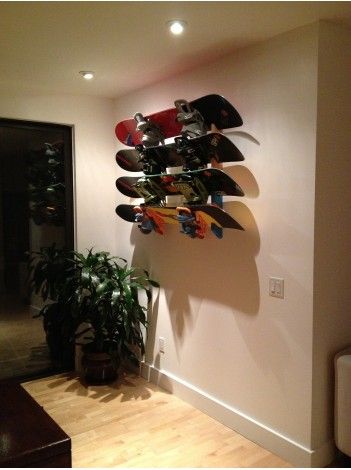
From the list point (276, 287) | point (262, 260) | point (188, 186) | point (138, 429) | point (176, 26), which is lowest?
point (138, 429)

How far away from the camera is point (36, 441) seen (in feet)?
4.78

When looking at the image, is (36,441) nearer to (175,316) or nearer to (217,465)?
(217,465)

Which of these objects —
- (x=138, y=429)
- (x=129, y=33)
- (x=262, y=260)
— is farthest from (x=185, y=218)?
(x=138, y=429)

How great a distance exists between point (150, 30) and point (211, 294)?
1664mm

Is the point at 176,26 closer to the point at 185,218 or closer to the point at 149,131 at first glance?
the point at 149,131

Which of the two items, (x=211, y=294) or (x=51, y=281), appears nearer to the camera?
(x=211, y=294)

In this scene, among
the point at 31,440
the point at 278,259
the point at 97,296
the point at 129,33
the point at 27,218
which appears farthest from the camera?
the point at 27,218

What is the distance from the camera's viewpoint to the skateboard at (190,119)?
2.48 metres

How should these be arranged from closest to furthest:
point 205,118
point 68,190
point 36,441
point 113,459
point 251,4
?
point 36,441, point 251,4, point 113,459, point 205,118, point 68,190

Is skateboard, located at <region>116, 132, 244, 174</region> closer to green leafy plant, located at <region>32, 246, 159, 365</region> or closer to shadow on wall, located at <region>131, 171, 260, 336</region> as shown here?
shadow on wall, located at <region>131, 171, 260, 336</region>

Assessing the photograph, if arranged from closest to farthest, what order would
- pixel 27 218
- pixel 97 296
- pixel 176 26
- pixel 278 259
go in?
pixel 176 26 → pixel 278 259 → pixel 97 296 → pixel 27 218

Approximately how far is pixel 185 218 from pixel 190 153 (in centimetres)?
41

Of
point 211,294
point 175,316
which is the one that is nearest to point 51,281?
point 175,316

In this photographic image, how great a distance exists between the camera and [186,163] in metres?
2.65
